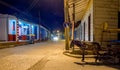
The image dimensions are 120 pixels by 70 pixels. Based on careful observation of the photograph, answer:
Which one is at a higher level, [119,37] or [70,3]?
[70,3]

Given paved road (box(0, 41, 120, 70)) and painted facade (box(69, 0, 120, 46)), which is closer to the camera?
paved road (box(0, 41, 120, 70))

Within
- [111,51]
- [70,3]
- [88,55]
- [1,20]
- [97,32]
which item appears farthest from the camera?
[1,20]

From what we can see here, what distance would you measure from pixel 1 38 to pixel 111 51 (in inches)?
829

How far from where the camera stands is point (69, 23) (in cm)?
1670

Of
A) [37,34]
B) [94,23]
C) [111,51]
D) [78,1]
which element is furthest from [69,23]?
[37,34]

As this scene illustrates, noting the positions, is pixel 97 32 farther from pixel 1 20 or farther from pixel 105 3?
pixel 1 20

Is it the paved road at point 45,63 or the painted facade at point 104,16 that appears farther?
the painted facade at point 104,16

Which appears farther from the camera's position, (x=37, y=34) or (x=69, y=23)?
(x=37, y=34)

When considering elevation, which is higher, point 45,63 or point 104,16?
point 104,16

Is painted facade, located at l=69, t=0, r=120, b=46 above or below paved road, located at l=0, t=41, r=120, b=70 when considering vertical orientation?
above

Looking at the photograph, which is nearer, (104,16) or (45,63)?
(45,63)

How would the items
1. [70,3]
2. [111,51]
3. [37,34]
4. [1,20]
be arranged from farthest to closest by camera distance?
[37,34]
[1,20]
[70,3]
[111,51]

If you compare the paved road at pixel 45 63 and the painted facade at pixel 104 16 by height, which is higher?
the painted facade at pixel 104 16

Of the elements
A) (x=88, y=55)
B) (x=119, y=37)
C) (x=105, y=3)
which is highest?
(x=105, y=3)
